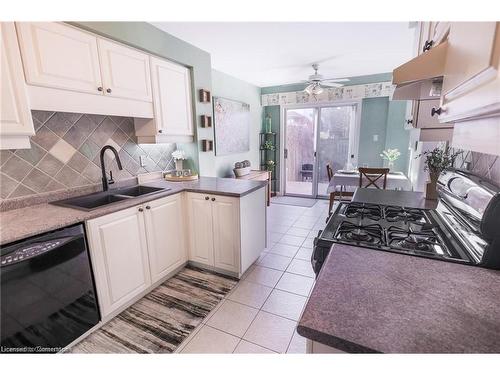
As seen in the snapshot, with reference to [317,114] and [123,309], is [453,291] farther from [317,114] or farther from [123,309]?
[317,114]

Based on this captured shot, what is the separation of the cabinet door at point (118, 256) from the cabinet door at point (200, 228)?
1.66ft

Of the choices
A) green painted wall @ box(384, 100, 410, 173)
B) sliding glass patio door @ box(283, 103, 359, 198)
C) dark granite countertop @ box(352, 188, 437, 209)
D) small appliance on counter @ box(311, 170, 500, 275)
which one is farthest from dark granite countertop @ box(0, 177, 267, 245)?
green painted wall @ box(384, 100, 410, 173)

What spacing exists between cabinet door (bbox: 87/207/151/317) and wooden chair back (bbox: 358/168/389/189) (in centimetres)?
306

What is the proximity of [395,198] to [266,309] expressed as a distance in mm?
1336

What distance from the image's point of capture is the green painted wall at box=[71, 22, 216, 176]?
76.6 inches

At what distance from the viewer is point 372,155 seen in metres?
4.79

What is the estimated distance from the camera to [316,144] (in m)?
5.27

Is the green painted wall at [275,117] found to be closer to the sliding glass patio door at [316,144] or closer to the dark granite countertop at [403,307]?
the sliding glass patio door at [316,144]

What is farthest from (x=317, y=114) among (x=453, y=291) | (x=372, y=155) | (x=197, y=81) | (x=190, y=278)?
(x=453, y=291)

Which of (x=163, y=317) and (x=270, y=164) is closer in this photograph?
(x=163, y=317)

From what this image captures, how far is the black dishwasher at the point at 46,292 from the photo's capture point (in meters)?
1.26

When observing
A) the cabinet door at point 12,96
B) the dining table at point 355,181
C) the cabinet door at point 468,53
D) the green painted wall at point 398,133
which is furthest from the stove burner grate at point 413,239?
the green painted wall at point 398,133

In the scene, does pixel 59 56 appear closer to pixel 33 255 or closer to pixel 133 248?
pixel 33 255

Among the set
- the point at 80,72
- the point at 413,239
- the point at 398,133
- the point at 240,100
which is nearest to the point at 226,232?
the point at 413,239
